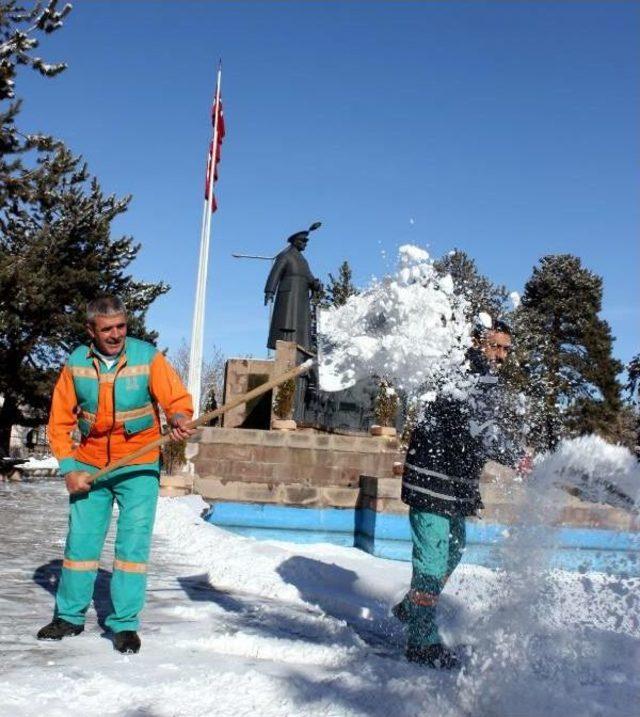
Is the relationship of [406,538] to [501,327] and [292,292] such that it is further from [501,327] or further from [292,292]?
[292,292]

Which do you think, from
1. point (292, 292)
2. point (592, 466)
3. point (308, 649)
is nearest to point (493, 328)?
point (592, 466)

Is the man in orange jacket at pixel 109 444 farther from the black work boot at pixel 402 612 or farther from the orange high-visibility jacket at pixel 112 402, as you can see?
the black work boot at pixel 402 612

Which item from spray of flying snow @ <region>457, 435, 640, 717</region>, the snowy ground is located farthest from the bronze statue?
spray of flying snow @ <region>457, 435, 640, 717</region>

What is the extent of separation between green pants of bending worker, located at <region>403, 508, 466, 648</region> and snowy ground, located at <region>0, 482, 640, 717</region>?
0.64 ft

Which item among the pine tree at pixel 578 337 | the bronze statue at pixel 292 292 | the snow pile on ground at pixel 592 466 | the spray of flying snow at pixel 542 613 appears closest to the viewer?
the spray of flying snow at pixel 542 613

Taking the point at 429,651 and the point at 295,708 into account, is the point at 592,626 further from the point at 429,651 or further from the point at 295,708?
the point at 295,708

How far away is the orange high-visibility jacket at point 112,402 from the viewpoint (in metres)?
3.80

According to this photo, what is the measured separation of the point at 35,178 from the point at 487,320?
37.8ft

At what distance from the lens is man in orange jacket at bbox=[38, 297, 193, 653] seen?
3.74m

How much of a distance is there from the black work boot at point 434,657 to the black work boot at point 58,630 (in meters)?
1.66

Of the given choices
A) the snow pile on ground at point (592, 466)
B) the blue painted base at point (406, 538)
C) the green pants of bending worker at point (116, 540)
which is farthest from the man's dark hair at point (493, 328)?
the blue painted base at point (406, 538)

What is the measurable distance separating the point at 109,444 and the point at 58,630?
926 mm

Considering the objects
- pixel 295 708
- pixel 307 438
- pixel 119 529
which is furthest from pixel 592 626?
pixel 307 438

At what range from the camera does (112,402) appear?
3807 mm
